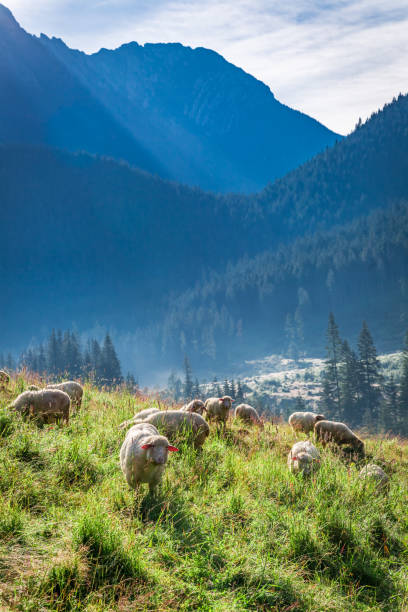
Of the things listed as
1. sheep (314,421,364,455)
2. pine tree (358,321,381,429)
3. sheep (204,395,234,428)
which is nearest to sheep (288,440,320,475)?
sheep (204,395,234,428)

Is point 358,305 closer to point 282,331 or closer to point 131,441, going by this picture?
point 282,331

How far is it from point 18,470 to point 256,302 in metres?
194

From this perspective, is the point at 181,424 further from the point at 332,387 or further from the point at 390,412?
the point at 332,387

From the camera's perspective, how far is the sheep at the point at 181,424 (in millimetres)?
8016

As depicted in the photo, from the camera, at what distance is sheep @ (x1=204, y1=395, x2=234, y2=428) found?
415 inches

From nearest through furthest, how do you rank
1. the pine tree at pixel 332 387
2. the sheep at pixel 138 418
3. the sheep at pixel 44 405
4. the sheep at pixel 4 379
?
the sheep at pixel 44 405 < the sheep at pixel 138 418 < the sheep at pixel 4 379 < the pine tree at pixel 332 387

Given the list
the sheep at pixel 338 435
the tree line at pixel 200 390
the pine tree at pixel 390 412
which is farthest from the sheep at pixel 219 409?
the pine tree at pixel 390 412

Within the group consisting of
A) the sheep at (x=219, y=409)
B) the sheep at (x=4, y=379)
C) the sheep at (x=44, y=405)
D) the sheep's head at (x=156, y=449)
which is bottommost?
the sheep at (x=219, y=409)

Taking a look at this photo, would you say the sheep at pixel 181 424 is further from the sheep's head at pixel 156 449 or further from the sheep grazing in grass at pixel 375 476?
the sheep grazing in grass at pixel 375 476

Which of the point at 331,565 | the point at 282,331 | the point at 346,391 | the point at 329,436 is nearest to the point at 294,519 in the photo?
the point at 331,565

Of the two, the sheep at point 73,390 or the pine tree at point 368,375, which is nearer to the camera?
the sheep at point 73,390

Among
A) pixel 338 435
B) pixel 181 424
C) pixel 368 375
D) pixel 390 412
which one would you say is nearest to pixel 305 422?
pixel 338 435

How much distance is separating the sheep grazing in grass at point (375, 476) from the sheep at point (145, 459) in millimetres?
4362

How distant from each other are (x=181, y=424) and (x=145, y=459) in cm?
220
